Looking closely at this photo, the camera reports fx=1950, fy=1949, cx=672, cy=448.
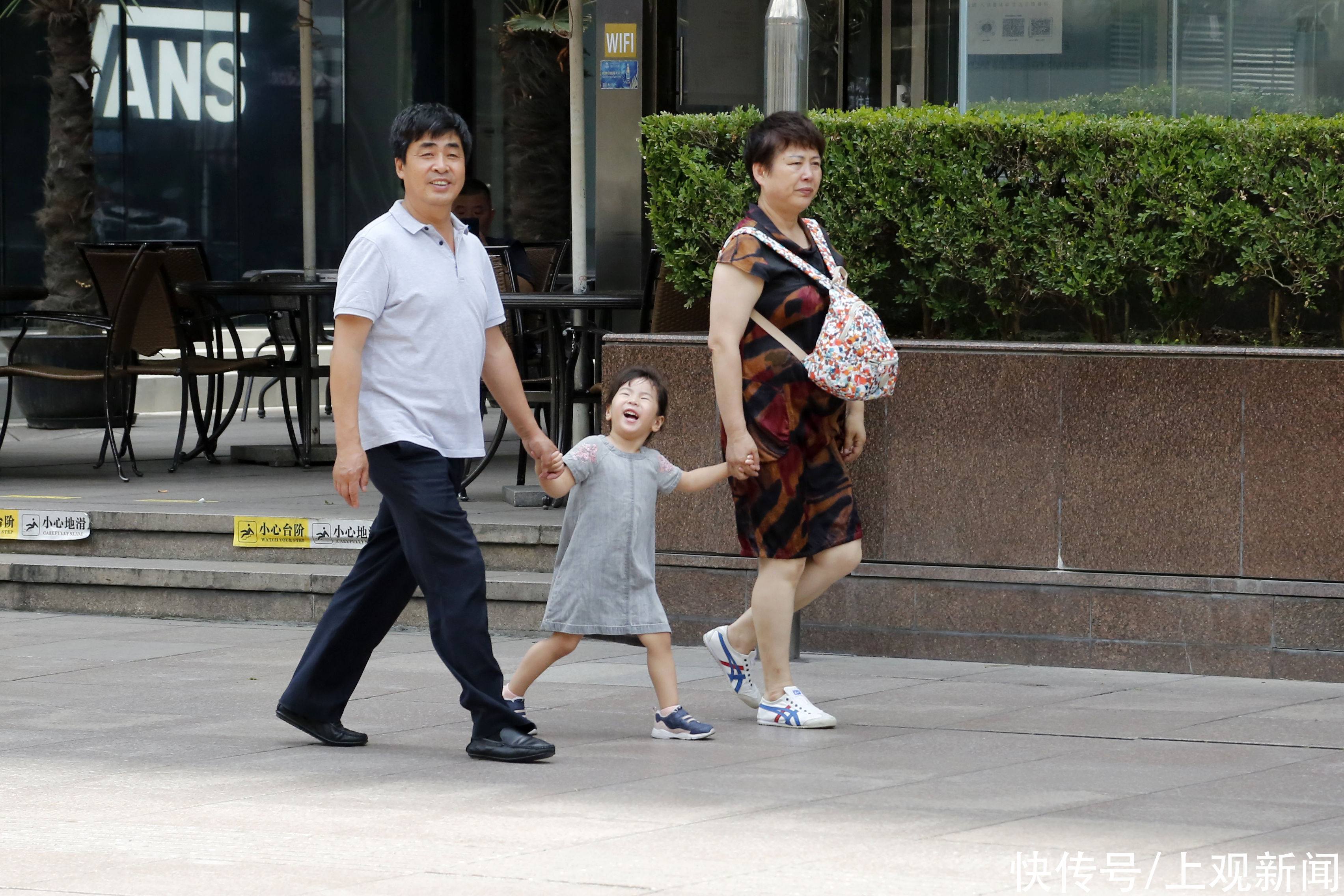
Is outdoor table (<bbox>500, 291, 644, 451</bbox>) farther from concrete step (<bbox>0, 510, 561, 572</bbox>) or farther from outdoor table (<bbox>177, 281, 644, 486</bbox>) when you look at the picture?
concrete step (<bbox>0, 510, 561, 572</bbox>)

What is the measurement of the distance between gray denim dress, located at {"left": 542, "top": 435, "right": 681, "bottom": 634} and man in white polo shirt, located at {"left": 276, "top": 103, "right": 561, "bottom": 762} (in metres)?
0.22

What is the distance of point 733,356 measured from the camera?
6035mm

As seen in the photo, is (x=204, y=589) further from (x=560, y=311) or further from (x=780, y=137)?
(x=780, y=137)

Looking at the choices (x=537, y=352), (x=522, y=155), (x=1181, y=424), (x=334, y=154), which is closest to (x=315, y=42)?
(x=334, y=154)

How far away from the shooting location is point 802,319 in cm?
615

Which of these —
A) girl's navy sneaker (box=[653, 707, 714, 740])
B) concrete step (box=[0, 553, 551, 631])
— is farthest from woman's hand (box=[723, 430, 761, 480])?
concrete step (box=[0, 553, 551, 631])

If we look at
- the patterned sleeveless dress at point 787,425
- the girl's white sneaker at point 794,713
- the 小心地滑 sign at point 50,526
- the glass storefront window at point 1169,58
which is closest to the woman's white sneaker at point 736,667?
the girl's white sneaker at point 794,713

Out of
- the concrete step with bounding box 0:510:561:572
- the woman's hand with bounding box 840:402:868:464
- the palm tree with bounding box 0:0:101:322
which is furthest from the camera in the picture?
the palm tree with bounding box 0:0:101:322

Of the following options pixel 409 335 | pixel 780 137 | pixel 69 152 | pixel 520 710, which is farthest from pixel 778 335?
pixel 69 152

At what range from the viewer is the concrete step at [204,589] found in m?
8.13

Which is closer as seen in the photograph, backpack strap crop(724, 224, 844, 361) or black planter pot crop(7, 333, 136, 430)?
backpack strap crop(724, 224, 844, 361)

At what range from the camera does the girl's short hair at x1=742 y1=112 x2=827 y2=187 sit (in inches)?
238

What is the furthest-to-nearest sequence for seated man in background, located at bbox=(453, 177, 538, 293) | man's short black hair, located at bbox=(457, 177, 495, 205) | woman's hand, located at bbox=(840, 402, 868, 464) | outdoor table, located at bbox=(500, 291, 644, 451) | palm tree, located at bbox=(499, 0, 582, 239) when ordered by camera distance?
palm tree, located at bbox=(499, 0, 582, 239), man's short black hair, located at bbox=(457, 177, 495, 205), seated man in background, located at bbox=(453, 177, 538, 293), outdoor table, located at bbox=(500, 291, 644, 451), woman's hand, located at bbox=(840, 402, 868, 464)

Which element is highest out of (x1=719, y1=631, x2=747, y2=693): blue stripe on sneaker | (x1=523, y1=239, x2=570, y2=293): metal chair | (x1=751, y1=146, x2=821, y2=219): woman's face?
(x1=751, y1=146, x2=821, y2=219): woman's face
